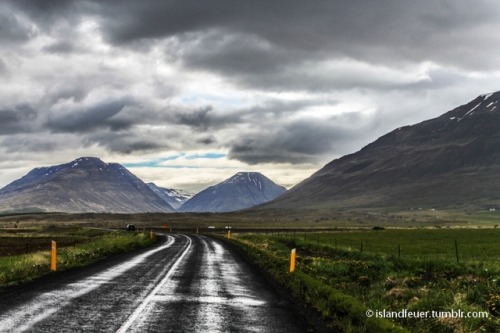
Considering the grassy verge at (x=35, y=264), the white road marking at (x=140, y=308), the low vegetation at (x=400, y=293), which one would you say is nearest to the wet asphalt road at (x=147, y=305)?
the white road marking at (x=140, y=308)

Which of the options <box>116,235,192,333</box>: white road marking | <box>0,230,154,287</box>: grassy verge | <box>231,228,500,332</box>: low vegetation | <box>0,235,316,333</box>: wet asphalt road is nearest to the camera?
<box>116,235,192,333</box>: white road marking

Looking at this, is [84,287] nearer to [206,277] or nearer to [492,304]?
[206,277]

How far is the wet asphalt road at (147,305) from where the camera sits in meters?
11.1

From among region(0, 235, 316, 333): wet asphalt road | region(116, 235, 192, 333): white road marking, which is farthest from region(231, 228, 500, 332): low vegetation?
region(116, 235, 192, 333): white road marking

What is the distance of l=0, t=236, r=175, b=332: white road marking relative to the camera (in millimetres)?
10749

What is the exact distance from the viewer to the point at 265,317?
503 inches

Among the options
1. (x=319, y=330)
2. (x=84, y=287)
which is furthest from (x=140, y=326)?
(x=84, y=287)

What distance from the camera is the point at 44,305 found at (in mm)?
13242

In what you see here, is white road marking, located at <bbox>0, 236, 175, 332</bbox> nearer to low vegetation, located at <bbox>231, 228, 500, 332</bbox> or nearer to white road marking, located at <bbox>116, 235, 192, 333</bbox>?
white road marking, located at <bbox>116, 235, 192, 333</bbox>

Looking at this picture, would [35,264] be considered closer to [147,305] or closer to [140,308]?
[147,305]

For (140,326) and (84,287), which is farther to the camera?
(84,287)

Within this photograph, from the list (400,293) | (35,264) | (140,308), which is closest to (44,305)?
(140,308)

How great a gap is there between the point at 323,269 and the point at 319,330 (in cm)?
1301

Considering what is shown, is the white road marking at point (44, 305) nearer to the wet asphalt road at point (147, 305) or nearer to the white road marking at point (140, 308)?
the wet asphalt road at point (147, 305)
